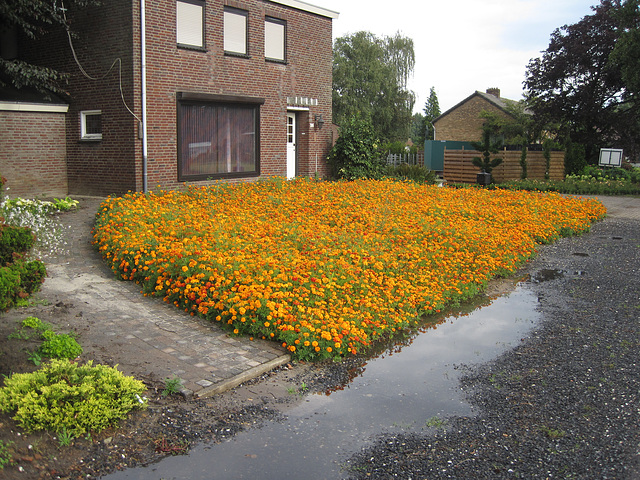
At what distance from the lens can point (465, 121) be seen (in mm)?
50312

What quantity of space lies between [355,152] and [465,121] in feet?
107

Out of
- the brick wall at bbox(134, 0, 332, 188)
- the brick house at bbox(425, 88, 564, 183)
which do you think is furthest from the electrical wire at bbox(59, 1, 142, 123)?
the brick house at bbox(425, 88, 564, 183)

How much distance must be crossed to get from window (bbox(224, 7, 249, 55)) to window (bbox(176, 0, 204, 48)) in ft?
3.10

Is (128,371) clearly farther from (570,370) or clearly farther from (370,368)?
(570,370)

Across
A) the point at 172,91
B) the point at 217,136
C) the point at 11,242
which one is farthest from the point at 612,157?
the point at 11,242

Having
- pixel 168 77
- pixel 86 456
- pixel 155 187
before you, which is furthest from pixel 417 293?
pixel 168 77

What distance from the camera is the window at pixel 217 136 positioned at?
16.2 metres

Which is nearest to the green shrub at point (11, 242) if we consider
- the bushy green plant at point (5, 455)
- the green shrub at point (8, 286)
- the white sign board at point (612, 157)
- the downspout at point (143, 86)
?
the green shrub at point (8, 286)

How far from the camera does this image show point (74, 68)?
16047 mm

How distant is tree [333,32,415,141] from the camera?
53688 mm

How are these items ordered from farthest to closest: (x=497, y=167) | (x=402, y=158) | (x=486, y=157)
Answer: (x=402, y=158) < (x=497, y=167) < (x=486, y=157)

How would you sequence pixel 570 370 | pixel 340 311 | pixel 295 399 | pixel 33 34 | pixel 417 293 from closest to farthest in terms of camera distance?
pixel 295 399
pixel 570 370
pixel 340 311
pixel 417 293
pixel 33 34

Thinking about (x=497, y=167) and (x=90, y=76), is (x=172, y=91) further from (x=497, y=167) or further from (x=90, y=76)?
(x=497, y=167)

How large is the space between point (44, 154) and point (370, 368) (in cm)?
1288
